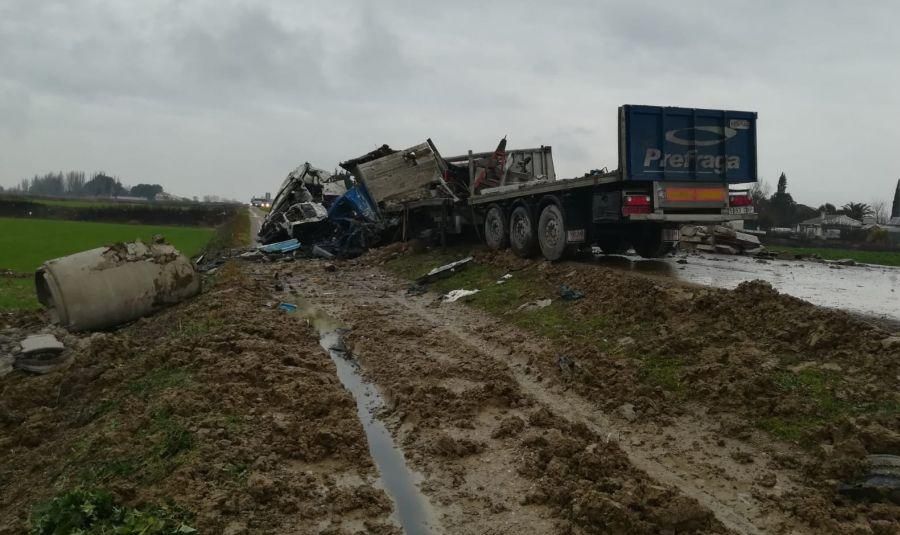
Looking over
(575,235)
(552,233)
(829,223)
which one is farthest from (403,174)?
(829,223)

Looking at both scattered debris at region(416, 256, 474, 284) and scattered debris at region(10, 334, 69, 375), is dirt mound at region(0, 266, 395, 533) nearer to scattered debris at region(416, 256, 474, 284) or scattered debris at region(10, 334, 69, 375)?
scattered debris at region(10, 334, 69, 375)

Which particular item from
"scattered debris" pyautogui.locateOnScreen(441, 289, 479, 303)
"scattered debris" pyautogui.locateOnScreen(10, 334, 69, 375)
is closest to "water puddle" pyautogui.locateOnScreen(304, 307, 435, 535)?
"scattered debris" pyautogui.locateOnScreen(441, 289, 479, 303)

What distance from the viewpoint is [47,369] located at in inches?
287

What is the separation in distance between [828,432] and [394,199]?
14652 mm

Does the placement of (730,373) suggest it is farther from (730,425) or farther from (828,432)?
(828,432)

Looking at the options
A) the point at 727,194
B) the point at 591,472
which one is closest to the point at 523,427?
the point at 591,472

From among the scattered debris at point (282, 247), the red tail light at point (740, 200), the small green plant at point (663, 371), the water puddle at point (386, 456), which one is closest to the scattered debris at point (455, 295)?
the water puddle at point (386, 456)

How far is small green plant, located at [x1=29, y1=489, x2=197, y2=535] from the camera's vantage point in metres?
3.14

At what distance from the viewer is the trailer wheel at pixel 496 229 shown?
12.6 meters

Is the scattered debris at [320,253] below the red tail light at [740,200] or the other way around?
below

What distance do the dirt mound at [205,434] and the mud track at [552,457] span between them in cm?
54

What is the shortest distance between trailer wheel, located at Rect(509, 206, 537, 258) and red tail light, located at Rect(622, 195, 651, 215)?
8.05ft

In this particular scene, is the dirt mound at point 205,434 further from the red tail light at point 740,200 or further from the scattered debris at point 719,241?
the scattered debris at point 719,241

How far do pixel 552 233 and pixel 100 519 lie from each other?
8.59 metres
